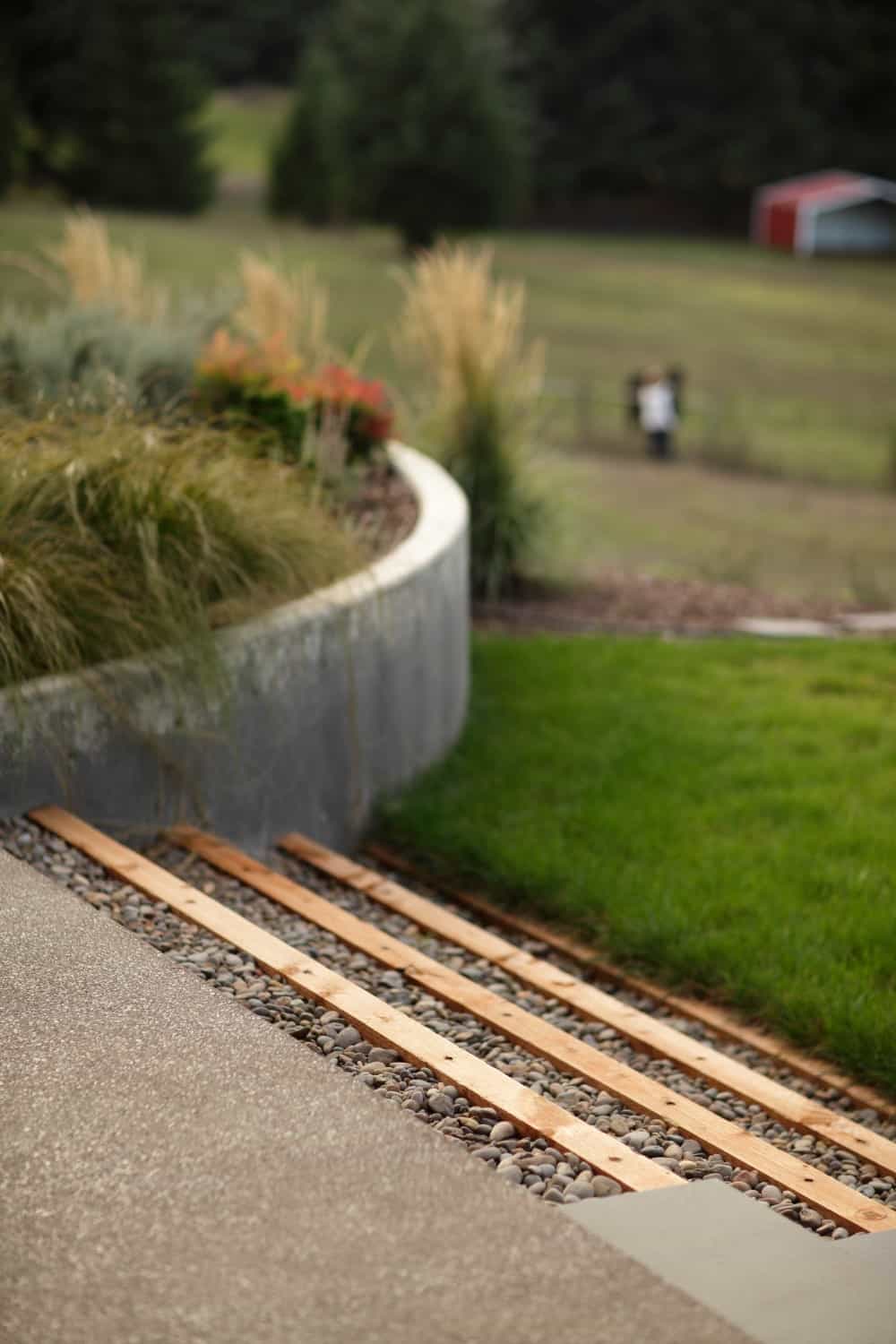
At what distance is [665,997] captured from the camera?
13.3 feet

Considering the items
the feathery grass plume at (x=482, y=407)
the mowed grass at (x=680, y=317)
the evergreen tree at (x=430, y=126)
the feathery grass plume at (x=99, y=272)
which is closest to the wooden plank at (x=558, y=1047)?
the feathery grass plume at (x=482, y=407)

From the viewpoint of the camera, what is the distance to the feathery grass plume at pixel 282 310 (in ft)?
25.2

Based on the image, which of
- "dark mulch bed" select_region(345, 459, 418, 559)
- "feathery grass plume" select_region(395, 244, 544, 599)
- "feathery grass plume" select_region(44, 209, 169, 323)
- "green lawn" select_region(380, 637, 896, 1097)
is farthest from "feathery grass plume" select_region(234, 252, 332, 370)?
"green lawn" select_region(380, 637, 896, 1097)

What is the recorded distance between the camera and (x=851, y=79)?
167 feet

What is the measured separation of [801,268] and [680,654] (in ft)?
131

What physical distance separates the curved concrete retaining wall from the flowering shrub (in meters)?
0.89

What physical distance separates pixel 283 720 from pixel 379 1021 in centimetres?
179

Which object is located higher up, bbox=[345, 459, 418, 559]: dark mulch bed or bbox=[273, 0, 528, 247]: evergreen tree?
bbox=[273, 0, 528, 247]: evergreen tree

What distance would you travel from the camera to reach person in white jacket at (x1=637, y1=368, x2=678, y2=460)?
60.8 ft

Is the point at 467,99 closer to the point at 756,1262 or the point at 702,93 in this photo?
the point at 702,93

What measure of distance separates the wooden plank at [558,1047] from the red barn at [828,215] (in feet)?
153

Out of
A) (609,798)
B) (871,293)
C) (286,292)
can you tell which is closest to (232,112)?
(871,293)

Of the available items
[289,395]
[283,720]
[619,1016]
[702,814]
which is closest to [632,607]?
[289,395]

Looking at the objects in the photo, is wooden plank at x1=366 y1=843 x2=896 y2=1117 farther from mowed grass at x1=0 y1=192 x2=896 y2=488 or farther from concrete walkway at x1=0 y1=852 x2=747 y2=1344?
mowed grass at x1=0 y1=192 x2=896 y2=488
